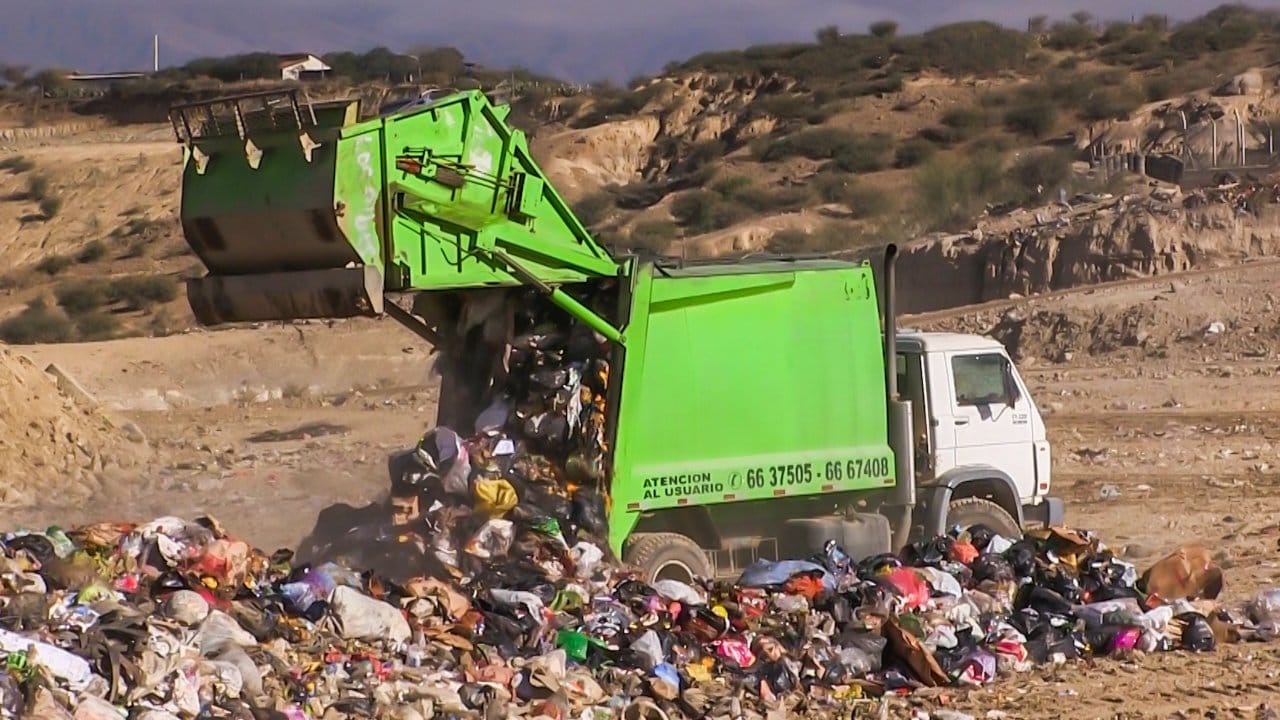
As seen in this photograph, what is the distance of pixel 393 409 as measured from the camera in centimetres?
2378

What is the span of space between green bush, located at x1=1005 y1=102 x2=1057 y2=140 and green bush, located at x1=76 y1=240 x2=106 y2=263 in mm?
23637

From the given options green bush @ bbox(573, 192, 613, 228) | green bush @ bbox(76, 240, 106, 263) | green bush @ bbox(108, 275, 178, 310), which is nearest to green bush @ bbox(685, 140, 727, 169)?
green bush @ bbox(573, 192, 613, 228)

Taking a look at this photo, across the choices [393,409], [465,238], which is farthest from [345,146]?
[393,409]

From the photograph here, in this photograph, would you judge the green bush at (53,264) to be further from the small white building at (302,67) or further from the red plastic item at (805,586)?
the red plastic item at (805,586)

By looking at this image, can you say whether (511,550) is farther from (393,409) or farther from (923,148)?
(923,148)

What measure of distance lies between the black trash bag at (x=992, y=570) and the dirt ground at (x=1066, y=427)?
40.0 inches

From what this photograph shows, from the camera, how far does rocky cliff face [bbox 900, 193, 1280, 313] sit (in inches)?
1087

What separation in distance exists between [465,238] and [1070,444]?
10715mm

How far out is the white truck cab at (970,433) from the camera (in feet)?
38.4

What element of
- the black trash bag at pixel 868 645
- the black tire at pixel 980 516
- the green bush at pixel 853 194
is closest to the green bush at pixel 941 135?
the green bush at pixel 853 194

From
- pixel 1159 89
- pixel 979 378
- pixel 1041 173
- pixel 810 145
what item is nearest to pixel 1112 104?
pixel 1159 89

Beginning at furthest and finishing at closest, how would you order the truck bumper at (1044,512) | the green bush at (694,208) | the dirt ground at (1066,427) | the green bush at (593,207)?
the green bush at (593,207)
the green bush at (694,208)
the truck bumper at (1044,512)
the dirt ground at (1066,427)

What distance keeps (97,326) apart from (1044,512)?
93.3 ft

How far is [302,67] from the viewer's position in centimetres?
7181
